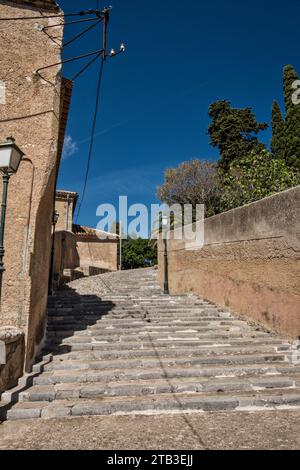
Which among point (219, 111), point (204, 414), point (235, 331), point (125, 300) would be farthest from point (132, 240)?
point (204, 414)

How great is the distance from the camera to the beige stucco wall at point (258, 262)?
6418 mm

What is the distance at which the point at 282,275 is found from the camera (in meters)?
6.67

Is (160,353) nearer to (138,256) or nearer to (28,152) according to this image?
(28,152)

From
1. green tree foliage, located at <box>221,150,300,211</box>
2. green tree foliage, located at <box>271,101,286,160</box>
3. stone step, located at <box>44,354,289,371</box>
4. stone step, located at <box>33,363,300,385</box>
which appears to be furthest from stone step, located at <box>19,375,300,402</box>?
green tree foliage, located at <box>271,101,286,160</box>

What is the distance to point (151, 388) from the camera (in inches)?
186

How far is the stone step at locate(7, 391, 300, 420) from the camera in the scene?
4.20 m

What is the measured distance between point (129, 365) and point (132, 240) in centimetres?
3458

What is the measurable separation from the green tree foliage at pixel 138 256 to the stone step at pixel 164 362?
32153mm

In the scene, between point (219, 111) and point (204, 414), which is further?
point (219, 111)

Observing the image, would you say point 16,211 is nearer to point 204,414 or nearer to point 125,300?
point 204,414

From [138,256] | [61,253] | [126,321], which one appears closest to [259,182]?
[61,253]

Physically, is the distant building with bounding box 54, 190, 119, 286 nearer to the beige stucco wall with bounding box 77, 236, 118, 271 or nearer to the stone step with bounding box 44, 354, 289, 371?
the beige stucco wall with bounding box 77, 236, 118, 271

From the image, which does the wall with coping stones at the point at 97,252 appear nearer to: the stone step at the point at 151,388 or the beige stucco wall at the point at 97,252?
the beige stucco wall at the point at 97,252
